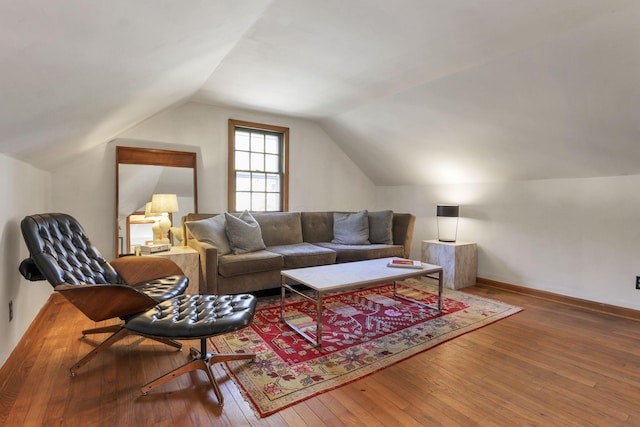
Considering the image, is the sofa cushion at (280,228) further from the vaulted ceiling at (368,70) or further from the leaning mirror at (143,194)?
the vaulted ceiling at (368,70)

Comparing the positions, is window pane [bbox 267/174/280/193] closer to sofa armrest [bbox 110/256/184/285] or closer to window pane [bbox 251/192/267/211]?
window pane [bbox 251/192/267/211]

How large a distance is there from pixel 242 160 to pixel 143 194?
4.48 feet

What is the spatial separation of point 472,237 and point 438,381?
2.85 meters

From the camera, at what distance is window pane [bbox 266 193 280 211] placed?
4.73m

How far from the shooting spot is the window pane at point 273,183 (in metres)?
4.72

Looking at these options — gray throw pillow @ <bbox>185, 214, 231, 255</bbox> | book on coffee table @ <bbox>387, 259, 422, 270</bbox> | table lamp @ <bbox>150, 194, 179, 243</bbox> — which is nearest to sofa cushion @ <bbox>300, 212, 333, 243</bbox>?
gray throw pillow @ <bbox>185, 214, 231, 255</bbox>

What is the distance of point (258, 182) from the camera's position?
4625mm

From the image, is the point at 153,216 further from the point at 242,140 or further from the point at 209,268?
the point at 242,140

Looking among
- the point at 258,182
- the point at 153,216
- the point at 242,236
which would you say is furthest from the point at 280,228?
the point at 153,216

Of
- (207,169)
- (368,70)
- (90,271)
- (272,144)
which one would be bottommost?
(90,271)

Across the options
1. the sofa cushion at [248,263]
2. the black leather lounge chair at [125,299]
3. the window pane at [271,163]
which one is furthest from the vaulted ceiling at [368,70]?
the sofa cushion at [248,263]

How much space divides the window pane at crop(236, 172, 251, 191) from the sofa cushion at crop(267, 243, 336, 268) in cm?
112

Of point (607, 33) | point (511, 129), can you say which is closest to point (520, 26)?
point (607, 33)

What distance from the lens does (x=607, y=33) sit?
2004mm
